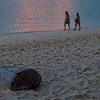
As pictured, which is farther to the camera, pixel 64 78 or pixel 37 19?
pixel 37 19

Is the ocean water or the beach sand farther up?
the ocean water

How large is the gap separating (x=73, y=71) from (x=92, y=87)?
2.82ft

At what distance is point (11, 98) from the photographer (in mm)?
2588

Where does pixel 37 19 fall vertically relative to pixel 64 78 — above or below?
above

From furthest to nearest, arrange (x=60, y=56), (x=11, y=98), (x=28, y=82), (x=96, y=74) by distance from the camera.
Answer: (x=60, y=56)
(x=96, y=74)
(x=28, y=82)
(x=11, y=98)

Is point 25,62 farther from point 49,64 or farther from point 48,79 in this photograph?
point 48,79

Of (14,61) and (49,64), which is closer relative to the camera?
(49,64)

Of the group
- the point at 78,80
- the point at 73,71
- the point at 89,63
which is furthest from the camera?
the point at 89,63

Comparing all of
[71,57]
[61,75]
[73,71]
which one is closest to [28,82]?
[61,75]

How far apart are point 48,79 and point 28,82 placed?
617 millimetres

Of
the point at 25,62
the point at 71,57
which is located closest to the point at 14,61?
the point at 25,62

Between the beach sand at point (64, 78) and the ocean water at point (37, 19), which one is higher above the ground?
the ocean water at point (37, 19)

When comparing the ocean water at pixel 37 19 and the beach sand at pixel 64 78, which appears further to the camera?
the ocean water at pixel 37 19

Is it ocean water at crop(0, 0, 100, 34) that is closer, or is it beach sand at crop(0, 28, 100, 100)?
beach sand at crop(0, 28, 100, 100)
